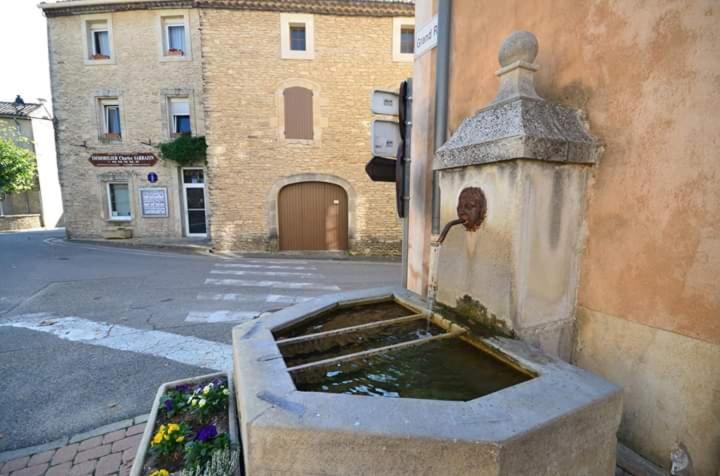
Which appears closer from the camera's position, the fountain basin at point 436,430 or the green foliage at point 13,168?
the fountain basin at point 436,430

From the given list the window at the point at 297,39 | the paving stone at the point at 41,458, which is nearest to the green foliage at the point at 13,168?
the window at the point at 297,39

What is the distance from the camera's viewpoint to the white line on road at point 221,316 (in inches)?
188

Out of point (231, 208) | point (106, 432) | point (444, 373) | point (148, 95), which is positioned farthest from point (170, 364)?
point (148, 95)

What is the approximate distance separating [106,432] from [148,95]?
12.9 m

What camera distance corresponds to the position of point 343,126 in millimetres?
10617

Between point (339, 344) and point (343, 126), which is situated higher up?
point (343, 126)

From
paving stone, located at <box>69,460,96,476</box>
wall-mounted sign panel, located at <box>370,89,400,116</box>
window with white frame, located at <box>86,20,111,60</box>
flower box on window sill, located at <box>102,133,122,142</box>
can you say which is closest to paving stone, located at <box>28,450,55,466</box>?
paving stone, located at <box>69,460,96,476</box>

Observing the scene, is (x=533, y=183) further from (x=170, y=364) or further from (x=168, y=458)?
(x=170, y=364)

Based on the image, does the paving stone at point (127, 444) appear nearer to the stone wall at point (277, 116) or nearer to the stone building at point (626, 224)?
the stone building at point (626, 224)

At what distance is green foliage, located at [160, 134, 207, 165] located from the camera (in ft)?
39.3

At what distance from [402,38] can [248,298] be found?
9062mm

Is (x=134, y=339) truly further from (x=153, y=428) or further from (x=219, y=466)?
(x=219, y=466)

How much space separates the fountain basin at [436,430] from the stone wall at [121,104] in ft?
43.2

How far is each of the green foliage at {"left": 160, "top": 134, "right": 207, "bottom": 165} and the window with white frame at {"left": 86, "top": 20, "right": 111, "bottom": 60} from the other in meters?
3.88
